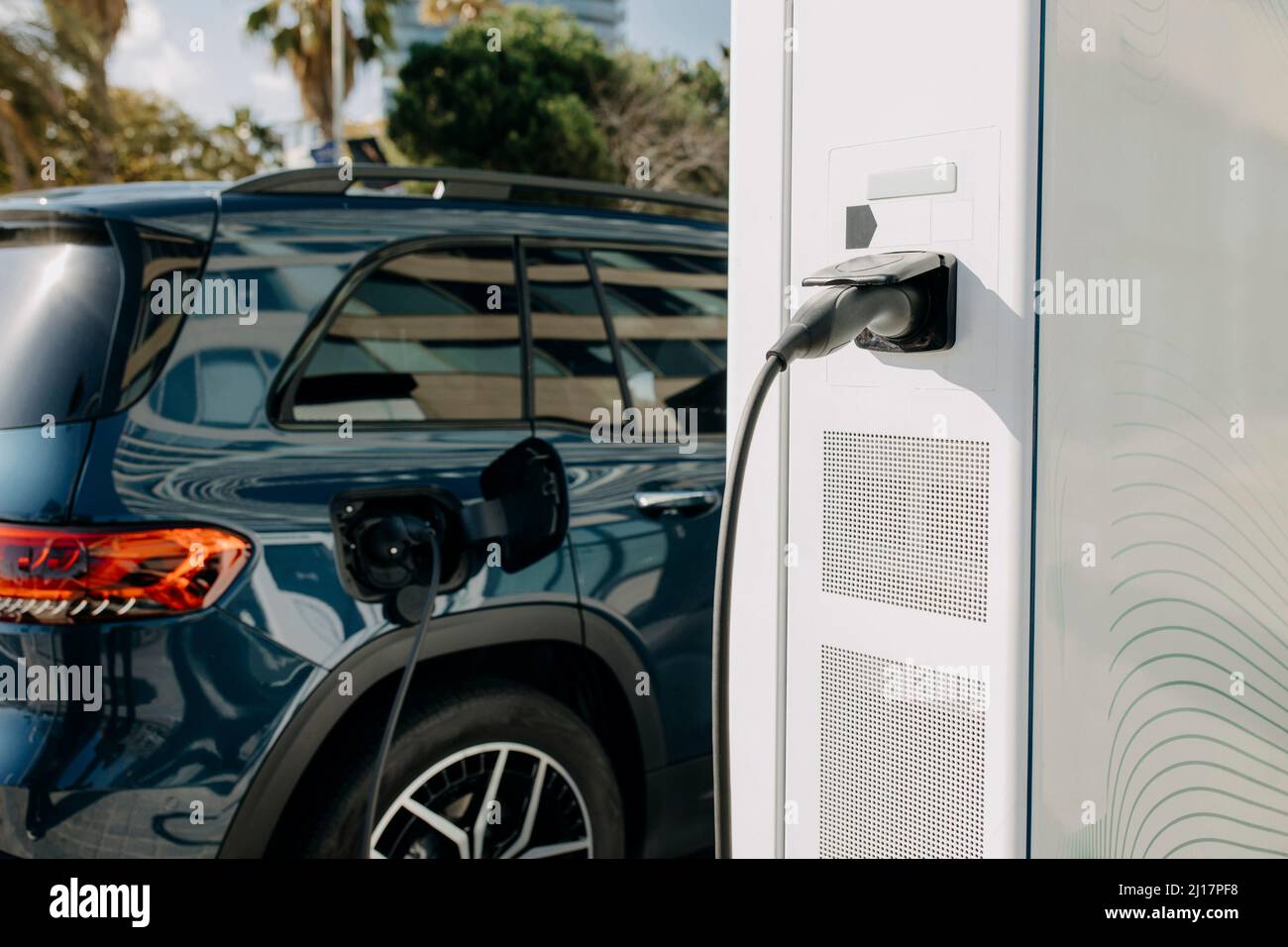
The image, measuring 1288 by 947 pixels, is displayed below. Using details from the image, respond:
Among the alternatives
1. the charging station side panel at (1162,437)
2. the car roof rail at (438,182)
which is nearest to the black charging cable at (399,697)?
the car roof rail at (438,182)

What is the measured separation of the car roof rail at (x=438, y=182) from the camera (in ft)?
8.08

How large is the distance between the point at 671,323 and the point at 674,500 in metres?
0.57

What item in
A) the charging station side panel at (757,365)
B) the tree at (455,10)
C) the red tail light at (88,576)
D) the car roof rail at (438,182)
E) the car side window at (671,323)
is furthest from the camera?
the tree at (455,10)

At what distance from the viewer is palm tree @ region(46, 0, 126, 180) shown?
16359 mm

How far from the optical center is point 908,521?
1.24 metres

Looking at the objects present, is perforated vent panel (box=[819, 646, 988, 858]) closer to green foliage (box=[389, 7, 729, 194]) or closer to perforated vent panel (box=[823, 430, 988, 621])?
perforated vent panel (box=[823, 430, 988, 621])

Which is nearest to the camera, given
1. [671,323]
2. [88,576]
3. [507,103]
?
[88,576]

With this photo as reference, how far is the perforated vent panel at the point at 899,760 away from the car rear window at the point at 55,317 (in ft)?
4.87

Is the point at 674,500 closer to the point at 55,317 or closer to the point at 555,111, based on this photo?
the point at 55,317

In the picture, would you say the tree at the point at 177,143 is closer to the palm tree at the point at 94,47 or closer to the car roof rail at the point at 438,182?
the palm tree at the point at 94,47

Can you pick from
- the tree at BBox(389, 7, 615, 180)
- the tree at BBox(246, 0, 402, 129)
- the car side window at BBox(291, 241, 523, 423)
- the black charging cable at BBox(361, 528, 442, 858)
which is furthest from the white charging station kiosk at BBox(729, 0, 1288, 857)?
the tree at BBox(246, 0, 402, 129)

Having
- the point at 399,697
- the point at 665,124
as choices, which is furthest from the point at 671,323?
the point at 665,124
